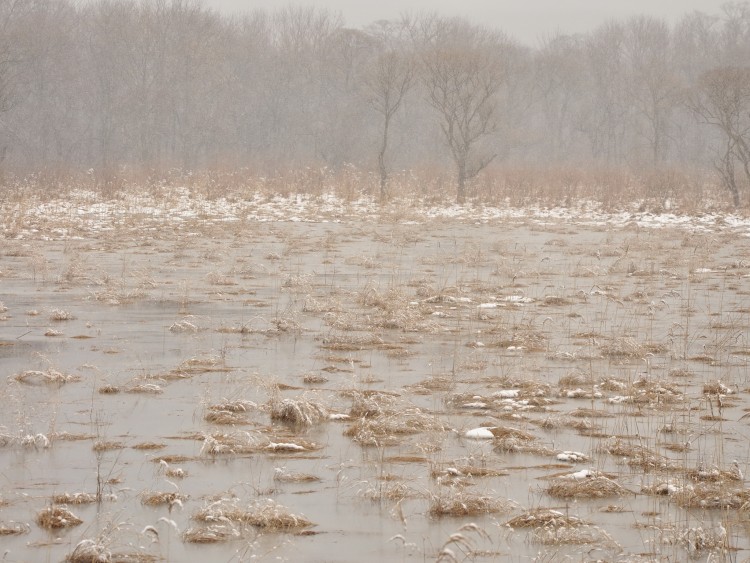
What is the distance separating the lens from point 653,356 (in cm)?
827

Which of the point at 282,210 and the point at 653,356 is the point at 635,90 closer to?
the point at 282,210

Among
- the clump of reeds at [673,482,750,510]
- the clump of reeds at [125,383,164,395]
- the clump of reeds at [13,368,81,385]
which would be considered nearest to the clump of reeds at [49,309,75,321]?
the clump of reeds at [13,368,81,385]

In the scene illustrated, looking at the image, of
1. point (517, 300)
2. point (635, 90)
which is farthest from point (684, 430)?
point (635, 90)

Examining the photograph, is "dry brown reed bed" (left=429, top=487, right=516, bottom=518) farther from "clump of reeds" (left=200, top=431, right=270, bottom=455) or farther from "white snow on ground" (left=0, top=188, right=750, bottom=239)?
"white snow on ground" (left=0, top=188, right=750, bottom=239)

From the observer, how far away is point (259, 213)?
2439cm

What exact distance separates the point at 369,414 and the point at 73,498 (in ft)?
7.46

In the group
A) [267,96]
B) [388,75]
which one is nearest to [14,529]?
[388,75]

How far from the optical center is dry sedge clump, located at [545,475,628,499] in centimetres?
470

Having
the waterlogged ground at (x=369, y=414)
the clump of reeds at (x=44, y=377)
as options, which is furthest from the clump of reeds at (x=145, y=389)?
the clump of reeds at (x=44, y=377)

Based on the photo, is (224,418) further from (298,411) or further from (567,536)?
(567,536)

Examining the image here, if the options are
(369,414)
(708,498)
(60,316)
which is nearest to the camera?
(708,498)

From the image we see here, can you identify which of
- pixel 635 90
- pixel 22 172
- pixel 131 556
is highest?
pixel 635 90

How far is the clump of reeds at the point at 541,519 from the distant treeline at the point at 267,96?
31.5 m

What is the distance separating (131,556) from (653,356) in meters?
5.70
